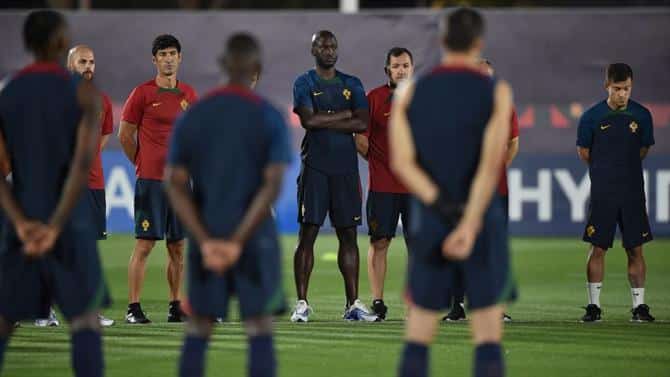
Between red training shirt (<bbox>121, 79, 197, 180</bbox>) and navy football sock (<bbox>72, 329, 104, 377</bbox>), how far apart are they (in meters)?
4.31

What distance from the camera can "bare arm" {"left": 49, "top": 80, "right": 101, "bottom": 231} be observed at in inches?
257

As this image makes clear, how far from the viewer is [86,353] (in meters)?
6.62

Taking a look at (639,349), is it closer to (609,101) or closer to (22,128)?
(609,101)

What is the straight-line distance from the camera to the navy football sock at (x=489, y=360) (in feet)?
20.9

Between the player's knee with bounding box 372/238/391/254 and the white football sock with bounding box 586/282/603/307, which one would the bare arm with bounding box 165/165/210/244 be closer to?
the player's knee with bounding box 372/238/391/254

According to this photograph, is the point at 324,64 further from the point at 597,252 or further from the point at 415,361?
the point at 415,361

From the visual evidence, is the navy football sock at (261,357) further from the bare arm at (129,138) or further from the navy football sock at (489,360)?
the bare arm at (129,138)

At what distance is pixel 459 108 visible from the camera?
20.7 feet

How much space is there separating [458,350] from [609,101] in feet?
9.28

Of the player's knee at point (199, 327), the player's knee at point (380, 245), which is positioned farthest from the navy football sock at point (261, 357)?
the player's knee at point (380, 245)

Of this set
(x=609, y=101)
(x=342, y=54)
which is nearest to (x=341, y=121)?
(x=609, y=101)

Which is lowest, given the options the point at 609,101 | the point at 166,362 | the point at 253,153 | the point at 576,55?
the point at 166,362

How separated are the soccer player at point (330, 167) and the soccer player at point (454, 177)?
447 cm

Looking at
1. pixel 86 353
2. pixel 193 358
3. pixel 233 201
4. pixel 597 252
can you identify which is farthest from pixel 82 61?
pixel 193 358
